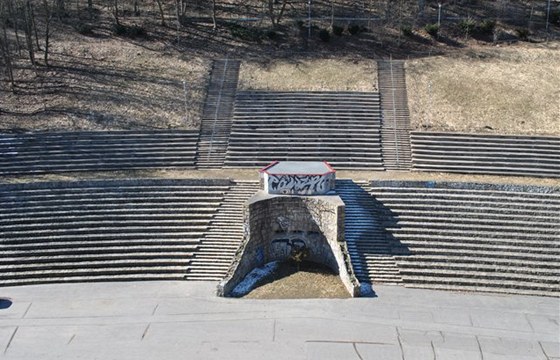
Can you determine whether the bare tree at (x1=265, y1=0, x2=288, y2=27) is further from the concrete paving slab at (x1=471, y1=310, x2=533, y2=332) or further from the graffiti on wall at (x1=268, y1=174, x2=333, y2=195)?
the concrete paving slab at (x1=471, y1=310, x2=533, y2=332)

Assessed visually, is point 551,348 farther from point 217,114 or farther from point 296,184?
point 217,114

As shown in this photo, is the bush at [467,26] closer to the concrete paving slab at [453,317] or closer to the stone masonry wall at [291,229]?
the stone masonry wall at [291,229]

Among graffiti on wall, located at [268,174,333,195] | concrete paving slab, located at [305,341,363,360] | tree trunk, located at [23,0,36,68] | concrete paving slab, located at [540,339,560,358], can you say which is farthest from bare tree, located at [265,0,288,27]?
concrete paving slab, located at [540,339,560,358]

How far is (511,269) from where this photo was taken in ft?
67.2

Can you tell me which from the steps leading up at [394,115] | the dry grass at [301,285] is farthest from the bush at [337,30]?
the dry grass at [301,285]

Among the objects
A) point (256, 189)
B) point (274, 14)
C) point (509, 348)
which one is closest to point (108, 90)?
point (256, 189)

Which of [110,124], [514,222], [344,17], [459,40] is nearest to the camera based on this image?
[514,222]

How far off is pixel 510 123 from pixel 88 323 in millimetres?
23026

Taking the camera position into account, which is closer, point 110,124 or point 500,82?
point 110,124

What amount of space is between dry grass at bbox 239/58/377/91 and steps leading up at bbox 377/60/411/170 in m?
0.72

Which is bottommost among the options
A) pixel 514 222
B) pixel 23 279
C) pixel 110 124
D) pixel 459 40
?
pixel 23 279

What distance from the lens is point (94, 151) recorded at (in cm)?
2750

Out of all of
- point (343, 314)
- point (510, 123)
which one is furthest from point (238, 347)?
point (510, 123)

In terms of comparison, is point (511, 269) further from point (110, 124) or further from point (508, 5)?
point (508, 5)
